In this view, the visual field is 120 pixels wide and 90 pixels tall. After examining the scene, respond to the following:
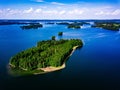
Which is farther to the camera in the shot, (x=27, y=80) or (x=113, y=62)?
(x=113, y=62)

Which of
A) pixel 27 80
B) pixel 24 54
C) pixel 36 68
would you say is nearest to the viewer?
pixel 27 80

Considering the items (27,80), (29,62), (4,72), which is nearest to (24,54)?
(29,62)

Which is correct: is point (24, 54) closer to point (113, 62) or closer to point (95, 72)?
point (95, 72)

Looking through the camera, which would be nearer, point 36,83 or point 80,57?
point 36,83

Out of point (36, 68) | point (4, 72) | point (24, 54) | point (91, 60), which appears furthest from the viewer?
point (91, 60)

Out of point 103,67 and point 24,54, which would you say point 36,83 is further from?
point 103,67

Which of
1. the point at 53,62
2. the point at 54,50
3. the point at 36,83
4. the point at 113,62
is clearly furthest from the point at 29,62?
the point at 113,62

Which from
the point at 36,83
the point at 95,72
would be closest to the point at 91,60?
the point at 95,72

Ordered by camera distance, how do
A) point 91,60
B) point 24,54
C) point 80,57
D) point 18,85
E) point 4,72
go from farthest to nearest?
point 80,57 → point 91,60 → point 24,54 → point 4,72 → point 18,85

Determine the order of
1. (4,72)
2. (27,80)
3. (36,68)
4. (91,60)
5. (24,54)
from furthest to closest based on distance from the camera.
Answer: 1. (91,60)
2. (24,54)
3. (36,68)
4. (4,72)
5. (27,80)
